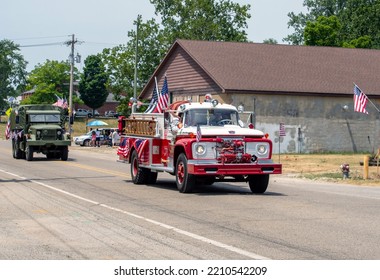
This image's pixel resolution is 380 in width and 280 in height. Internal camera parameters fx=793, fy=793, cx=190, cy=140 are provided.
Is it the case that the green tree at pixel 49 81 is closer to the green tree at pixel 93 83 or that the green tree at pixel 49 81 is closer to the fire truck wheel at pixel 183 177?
the green tree at pixel 93 83

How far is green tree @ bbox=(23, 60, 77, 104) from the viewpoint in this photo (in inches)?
4808

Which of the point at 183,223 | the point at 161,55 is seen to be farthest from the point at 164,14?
the point at 183,223

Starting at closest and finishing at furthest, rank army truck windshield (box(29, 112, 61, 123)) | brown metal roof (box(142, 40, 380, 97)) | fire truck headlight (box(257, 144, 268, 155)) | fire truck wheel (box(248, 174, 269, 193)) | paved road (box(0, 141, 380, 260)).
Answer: paved road (box(0, 141, 380, 260)) → fire truck headlight (box(257, 144, 268, 155)) → fire truck wheel (box(248, 174, 269, 193)) → army truck windshield (box(29, 112, 61, 123)) → brown metal roof (box(142, 40, 380, 97))

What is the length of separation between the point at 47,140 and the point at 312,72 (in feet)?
65.1

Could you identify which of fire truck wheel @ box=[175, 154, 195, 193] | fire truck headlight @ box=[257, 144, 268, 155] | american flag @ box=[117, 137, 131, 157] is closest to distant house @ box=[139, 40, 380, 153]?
american flag @ box=[117, 137, 131, 157]

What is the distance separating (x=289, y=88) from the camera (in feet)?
157

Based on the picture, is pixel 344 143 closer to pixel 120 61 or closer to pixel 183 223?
pixel 120 61

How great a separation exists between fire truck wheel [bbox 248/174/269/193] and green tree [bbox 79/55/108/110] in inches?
4106

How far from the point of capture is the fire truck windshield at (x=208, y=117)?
21016 millimetres

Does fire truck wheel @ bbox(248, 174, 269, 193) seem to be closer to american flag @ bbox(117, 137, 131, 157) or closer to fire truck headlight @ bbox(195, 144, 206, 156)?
fire truck headlight @ bbox(195, 144, 206, 156)

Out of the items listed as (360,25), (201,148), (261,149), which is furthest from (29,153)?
(360,25)

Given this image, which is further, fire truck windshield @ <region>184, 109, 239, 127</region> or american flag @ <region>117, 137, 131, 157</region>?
american flag @ <region>117, 137, 131, 157</region>

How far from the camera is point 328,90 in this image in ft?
159

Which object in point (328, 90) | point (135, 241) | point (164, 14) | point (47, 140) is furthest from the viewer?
point (164, 14)
